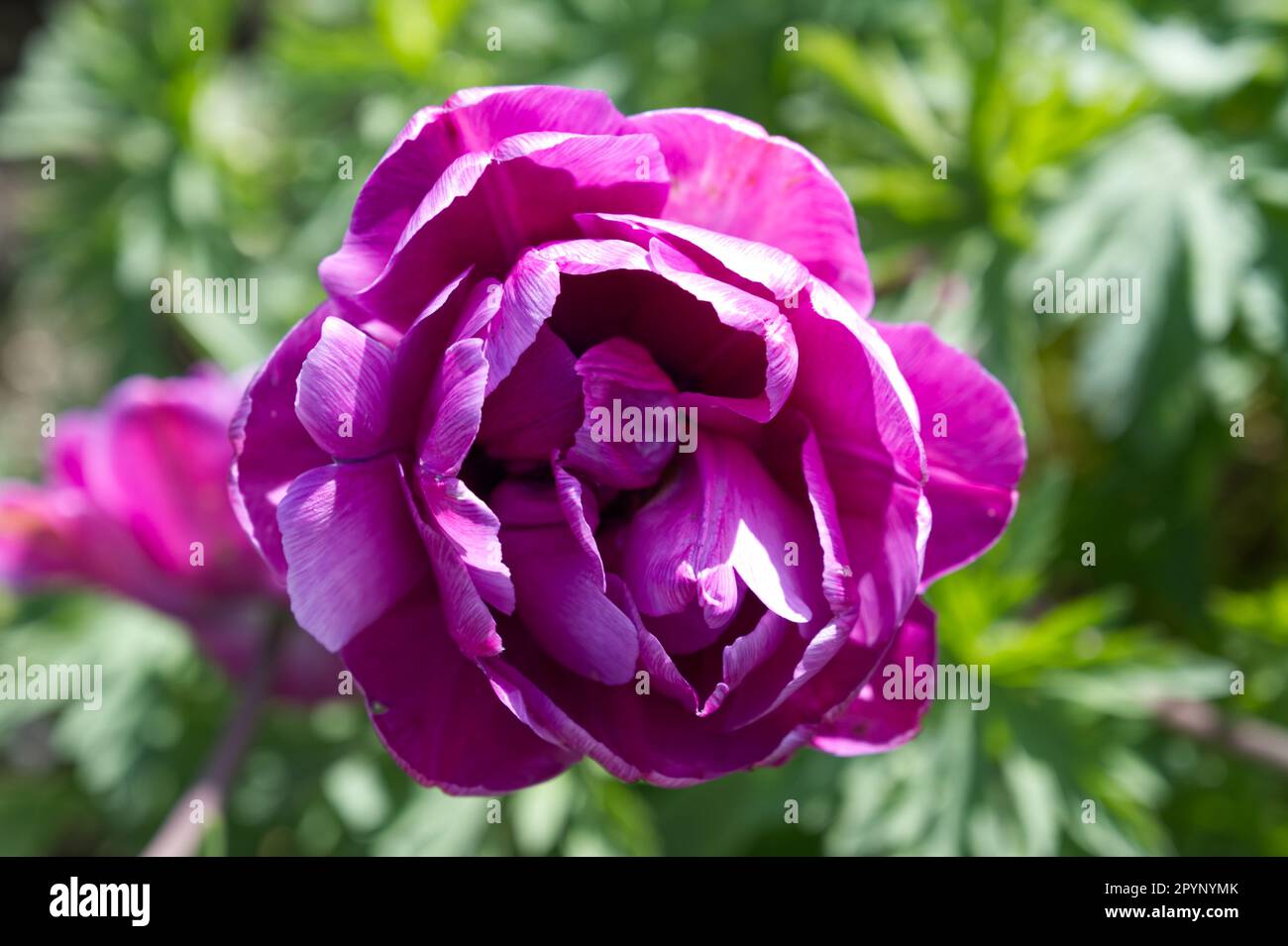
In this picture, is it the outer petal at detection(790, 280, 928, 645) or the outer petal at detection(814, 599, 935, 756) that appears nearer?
the outer petal at detection(790, 280, 928, 645)

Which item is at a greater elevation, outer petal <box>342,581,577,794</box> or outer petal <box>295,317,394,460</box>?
outer petal <box>295,317,394,460</box>

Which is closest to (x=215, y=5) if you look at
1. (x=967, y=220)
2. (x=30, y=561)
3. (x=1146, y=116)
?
(x=30, y=561)

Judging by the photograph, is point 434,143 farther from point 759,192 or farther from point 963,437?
point 963,437

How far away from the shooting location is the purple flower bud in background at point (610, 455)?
3.62 feet

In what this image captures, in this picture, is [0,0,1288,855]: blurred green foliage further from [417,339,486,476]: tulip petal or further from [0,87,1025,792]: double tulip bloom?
[417,339,486,476]: tulip petal

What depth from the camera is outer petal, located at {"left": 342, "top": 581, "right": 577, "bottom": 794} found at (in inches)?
45.6

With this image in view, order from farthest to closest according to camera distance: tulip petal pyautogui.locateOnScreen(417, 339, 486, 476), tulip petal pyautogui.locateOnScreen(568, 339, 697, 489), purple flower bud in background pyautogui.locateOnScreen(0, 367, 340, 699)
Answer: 1. purple flower bud in background pyautogui.locateOnScreen(0, 367, 340, 699)
2. tulip petal pyautogui.locateOnScreen(568, 339, 697, 489)
3. tulip petal pyautogui.locateOnScreen(417, 339, 486, 476)

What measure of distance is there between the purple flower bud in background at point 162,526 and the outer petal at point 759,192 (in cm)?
95

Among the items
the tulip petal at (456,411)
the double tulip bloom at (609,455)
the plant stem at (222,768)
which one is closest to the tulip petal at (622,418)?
the double tulip bloom at (609,455)

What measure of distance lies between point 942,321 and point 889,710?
3.08 ft

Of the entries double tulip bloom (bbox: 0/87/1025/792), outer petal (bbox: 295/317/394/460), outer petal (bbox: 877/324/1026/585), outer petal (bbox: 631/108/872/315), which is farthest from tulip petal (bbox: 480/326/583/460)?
outer petal (bbox: 877/324/1026/585)

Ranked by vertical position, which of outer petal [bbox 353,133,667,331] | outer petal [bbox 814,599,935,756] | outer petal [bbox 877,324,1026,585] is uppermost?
outer petal [bbox 353,133,667,331]

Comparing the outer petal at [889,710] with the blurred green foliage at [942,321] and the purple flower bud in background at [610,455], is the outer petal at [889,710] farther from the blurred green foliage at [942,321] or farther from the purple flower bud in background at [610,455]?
the blurred green foliage at [942,321]
